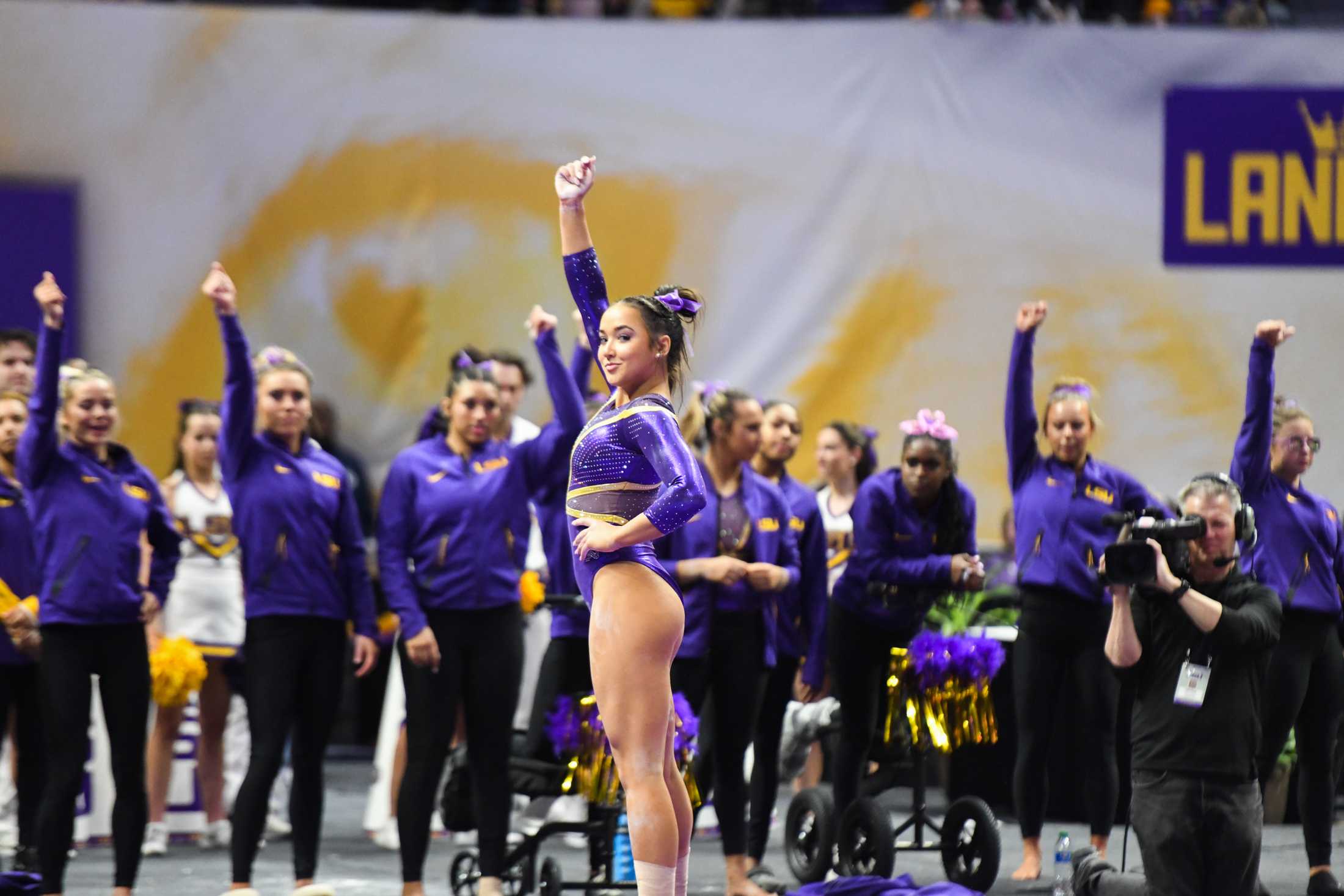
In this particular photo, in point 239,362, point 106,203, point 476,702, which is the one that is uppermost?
Result: point 106,203

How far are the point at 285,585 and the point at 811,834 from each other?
2.12m

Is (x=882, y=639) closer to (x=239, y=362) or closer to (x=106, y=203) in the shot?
(x=239, y=362)

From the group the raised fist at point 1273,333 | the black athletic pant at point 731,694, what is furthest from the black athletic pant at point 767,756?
the raised fist at point 1273,333

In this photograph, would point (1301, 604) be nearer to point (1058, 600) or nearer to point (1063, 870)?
point (1058, 600)

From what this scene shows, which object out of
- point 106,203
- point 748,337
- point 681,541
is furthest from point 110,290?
point 681,541

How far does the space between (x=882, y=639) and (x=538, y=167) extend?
3907 mm

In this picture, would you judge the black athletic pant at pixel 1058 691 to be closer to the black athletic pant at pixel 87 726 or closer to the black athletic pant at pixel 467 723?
the black athletic pant at pixel 467 723

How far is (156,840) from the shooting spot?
7.00m

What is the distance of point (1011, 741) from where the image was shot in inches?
322

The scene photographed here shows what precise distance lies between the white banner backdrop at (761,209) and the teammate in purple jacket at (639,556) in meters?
5.09

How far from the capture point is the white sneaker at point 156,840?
274 inches

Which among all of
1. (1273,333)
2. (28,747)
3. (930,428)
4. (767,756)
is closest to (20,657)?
(28,747)

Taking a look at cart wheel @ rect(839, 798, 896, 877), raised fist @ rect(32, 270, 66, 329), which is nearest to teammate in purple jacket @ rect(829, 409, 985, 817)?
cart wheel @ rect(839, 798, 896, 877)

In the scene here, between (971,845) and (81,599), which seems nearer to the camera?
(81,599)
